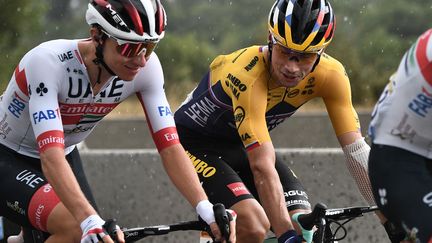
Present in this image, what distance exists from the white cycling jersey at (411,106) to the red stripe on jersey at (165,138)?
4.54ft

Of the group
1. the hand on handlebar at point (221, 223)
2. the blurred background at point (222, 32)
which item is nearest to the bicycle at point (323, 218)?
the hand on handlebar at point (221, 223)

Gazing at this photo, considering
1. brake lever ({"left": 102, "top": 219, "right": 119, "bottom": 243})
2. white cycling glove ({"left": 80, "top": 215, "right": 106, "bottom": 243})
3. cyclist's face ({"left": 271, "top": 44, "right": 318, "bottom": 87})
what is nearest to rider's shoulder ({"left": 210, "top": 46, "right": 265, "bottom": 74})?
cyclist's face ({"left": 271, "top": 44, "right": 318, "bottom": 87})

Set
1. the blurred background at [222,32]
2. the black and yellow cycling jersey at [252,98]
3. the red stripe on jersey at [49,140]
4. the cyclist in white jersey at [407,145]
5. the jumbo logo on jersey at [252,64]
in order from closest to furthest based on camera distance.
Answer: the cyclist in white jersey at [407,145] < the red stripe on jersey at [49,140] < the black and yellow cycling jersey at [252,98] < the jumbo logo on jersey at [252,64] < the blurred background at [222,32]

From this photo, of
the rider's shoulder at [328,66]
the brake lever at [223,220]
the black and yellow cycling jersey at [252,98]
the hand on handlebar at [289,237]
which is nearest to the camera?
the brake lever at [223,220]

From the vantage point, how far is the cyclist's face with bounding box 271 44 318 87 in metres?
6.44

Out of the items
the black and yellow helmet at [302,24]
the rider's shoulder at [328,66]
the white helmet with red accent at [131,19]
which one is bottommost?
the rider's shoulder at [328,66]

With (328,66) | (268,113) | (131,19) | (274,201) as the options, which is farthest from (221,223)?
(328,66)

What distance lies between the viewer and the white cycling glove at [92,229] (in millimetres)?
5043

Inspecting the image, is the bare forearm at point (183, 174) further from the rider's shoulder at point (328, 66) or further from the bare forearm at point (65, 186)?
the rider's shoulder at point (328, 66)

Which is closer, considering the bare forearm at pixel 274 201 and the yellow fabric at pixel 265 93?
the bare forearm at pixel 274 201

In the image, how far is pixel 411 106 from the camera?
16.3ft

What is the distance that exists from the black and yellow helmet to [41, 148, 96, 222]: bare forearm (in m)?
1.72

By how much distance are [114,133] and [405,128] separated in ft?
48.2

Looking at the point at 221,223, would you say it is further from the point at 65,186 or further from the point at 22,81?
the point at 22,81
